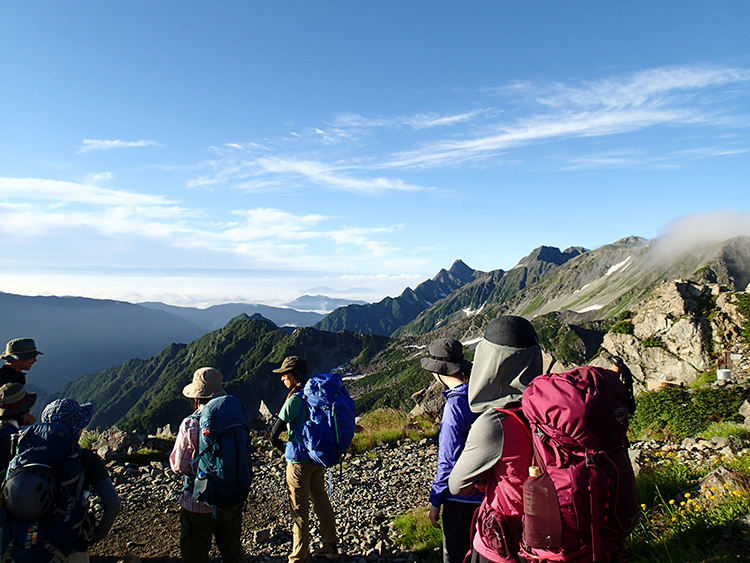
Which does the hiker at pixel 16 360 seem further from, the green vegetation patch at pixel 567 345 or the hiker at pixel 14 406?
the green vegetation patch at pixel 567 345

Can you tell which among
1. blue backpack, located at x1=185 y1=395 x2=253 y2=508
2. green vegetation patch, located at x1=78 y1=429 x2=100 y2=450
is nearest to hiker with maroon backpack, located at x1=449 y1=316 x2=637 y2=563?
blue backpack, located at x1=185 y1=395 x2=253 y2=508

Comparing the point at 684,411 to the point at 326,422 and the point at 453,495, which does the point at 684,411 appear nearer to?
the point at 453,495

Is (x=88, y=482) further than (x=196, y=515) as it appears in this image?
No

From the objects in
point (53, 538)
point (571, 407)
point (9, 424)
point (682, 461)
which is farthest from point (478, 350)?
point (682, 461)

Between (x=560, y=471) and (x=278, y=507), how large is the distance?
27.8 feet

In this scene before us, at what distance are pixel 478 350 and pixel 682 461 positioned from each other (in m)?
7.49

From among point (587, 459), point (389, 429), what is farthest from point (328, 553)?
point (389, 429)

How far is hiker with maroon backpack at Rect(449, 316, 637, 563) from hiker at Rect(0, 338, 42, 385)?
890 cm

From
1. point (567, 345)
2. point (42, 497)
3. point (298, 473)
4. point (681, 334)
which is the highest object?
point (42, 497)

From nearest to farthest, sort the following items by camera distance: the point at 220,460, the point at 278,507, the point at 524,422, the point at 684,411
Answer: the point at 524,422
the point at 220,460
the point at 278,507
the point at 684,411

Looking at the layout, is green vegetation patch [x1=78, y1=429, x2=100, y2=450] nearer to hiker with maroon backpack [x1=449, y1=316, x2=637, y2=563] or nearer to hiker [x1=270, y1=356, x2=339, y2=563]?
hiker [x1=270, y1=356, x2=339, y2=563]

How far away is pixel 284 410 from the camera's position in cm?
644

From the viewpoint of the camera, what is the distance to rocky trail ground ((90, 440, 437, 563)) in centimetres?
736

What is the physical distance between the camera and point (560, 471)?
280 centimetres
